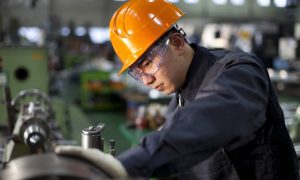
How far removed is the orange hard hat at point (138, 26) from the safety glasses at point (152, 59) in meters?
0.02

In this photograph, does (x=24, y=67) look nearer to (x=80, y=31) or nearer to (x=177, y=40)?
(x=177, y=40)

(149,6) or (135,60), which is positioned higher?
(149,6)

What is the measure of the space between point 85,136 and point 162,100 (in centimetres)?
352

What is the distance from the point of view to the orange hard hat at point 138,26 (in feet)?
3.63

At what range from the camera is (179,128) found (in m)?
0.81

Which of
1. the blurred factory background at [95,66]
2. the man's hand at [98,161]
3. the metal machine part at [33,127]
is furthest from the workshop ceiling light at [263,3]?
the man's hand at [98,161]

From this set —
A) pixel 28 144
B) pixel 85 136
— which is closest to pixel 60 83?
pixel 28 144

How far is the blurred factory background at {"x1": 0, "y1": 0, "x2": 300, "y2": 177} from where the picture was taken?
3189 mm

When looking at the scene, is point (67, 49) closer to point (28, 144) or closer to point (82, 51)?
point (82, 51)

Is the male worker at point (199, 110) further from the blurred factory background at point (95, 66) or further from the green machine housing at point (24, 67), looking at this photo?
the green machine housing at point (24, 67)

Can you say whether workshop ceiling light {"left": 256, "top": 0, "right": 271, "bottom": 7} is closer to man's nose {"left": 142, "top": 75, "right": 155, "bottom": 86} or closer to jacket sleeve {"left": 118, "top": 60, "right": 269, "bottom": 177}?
man's nose {"left": 142, "top": 75, "right": 155, "bottom": 86}

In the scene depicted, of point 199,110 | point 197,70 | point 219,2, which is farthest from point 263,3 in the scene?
point 199,110

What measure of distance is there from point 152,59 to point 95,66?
6522mm

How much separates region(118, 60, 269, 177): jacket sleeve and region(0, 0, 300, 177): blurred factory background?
87cm
